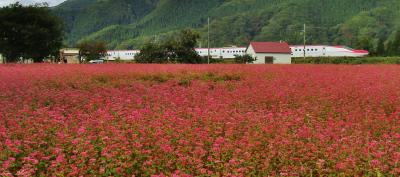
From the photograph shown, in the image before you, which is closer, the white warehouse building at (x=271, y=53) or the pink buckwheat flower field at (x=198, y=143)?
the pink buckwheat flower field at (x=198, y=143)

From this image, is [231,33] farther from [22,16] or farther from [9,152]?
[9,152]

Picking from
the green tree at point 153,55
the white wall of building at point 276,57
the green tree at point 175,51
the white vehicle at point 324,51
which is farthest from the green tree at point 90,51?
the white vehicle at point 324,51

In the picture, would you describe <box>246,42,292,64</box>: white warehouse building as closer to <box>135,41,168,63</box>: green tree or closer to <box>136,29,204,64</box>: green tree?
<box>136,29,204,64</box>: green tree

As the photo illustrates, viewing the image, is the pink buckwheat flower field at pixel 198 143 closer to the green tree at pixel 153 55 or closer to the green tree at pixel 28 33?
the green tree at pixel 28 33

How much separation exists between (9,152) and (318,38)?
557ft

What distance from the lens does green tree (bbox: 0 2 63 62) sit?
49219mm

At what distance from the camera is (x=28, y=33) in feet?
159

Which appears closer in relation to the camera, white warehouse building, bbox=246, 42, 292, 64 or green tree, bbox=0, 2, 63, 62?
green tree, bbox=0, 2, 63, 62

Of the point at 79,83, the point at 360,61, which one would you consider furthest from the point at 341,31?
the point at 79,83

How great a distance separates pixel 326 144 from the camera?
539 centimetres

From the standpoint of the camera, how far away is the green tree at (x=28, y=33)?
49219 millimetres

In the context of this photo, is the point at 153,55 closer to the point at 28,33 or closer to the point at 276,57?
the point at 28,33

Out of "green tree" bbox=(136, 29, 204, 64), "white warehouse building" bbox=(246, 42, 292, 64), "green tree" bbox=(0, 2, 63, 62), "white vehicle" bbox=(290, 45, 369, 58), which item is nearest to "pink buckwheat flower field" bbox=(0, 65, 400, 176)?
"green tree" bbox=(0, 2, 63, 62)

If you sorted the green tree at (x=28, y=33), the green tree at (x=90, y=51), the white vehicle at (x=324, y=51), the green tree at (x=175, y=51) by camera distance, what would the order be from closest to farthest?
the green tree at (x=28, y=33) < the green tree at (x=175, y=51) < the green tree at (x=90, y=51) < the white vehicle at (x=324, y=51)
